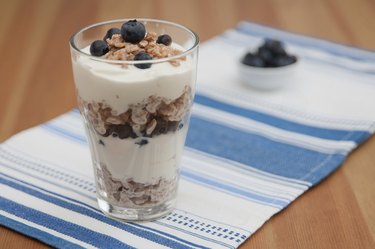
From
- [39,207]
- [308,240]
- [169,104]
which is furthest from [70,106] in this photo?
[308,240]

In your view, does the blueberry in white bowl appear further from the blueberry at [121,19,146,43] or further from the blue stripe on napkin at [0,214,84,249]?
the blue stripe on napkin at [0,214,84,249]

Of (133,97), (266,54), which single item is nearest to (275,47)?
(266,54)

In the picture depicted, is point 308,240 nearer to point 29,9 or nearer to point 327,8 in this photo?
point 327,8

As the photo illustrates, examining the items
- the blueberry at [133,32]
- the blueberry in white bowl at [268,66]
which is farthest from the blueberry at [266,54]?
the blueberry at [133,32]

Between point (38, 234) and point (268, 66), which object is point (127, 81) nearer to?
point (38, 234)

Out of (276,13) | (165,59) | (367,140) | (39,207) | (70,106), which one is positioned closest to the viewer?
(165,59)

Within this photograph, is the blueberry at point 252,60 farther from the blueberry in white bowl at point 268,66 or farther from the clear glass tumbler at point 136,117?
the clear glass tumbler at point 136,117
